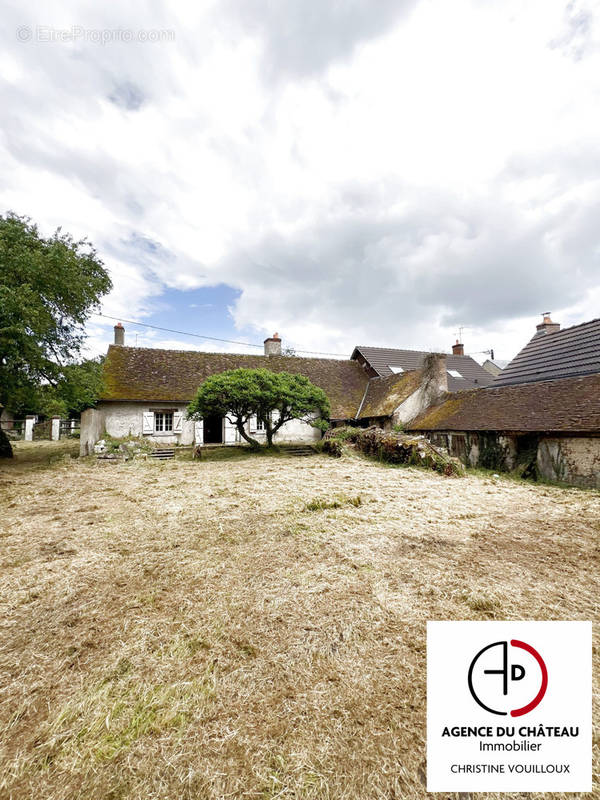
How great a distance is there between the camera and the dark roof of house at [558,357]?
12.5 meters

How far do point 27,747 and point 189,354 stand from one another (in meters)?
20.3

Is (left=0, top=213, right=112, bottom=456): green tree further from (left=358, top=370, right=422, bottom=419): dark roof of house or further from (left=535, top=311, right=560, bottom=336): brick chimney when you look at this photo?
(left=535, top=311, right=560, bottom=336): brick chimney

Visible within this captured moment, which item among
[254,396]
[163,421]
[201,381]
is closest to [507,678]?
[254,396]

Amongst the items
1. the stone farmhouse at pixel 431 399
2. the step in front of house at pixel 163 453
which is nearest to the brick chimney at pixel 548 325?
the stone farmhouse at pixel 431 399

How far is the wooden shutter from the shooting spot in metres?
16.9

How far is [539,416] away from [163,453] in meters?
14.2

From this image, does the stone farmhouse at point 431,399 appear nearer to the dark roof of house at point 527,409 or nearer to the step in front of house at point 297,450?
the dark roof of house at point 527,409

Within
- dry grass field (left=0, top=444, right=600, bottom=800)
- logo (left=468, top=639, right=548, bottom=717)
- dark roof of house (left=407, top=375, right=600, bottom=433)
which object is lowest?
dry grass field (left=0, top=444, right=600, bottom=800)

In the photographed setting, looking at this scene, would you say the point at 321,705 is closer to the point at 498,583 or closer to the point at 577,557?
the point at 498,583

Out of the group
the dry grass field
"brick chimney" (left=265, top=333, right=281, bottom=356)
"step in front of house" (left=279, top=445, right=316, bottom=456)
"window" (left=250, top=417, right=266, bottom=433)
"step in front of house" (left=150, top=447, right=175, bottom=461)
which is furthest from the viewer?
"brick chimney" (left=265, top=333, right=281, bottom=356)

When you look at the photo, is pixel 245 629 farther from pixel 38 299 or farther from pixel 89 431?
pixel 89 431

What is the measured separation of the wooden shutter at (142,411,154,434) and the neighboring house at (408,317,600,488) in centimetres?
1233

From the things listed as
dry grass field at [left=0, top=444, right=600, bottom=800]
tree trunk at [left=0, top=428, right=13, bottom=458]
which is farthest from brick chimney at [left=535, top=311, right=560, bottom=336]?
tree trunk at [left=0, top=428, right=13, bottom=458]

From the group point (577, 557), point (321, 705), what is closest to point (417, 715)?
point (321, 705)
